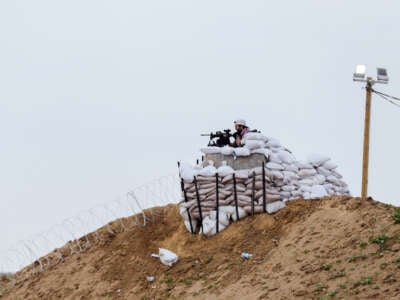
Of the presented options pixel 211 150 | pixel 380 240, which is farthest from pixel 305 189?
pixel 380 240

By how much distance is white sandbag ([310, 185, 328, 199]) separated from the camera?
14.5m

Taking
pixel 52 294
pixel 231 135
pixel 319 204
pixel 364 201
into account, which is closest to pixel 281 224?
pixel 319 204

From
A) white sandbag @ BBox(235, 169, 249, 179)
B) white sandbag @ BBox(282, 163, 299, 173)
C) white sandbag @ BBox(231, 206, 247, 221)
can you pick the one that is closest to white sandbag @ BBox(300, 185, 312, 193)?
white sandbag @ BBox(282, 163, 299, 173)

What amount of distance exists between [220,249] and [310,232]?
199 centimetres

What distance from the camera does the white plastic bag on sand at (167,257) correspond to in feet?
45.6

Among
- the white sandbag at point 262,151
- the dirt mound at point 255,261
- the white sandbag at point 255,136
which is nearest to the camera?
the dirt mound at point 255,261

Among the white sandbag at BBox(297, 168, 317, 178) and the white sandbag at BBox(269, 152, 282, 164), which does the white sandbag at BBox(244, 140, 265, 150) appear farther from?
the white sandbag at BBox(297, 168, 317, 178)

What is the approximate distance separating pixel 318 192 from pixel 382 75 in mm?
2919

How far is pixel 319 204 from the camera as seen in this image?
14.0 metres

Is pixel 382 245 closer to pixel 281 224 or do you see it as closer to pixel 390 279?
pixel 390 279

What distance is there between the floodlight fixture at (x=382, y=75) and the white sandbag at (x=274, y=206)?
3295 millimetres

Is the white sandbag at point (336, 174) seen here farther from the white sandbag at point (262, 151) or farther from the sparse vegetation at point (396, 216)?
the sparse vegetation at point (396, 216)

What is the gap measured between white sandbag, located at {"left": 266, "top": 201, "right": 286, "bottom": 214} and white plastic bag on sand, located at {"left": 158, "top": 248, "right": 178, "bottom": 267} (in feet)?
7.31

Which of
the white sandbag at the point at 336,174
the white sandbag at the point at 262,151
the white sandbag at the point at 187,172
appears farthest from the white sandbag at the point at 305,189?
the white sandbag at the point at 187,172
